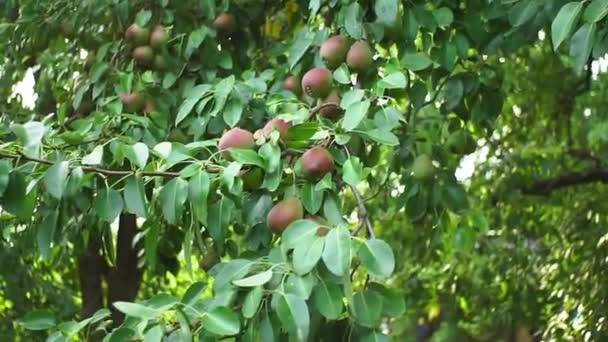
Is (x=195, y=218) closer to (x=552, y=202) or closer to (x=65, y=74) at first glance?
(x=65, y=74)

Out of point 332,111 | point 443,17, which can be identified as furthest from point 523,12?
point 332,111

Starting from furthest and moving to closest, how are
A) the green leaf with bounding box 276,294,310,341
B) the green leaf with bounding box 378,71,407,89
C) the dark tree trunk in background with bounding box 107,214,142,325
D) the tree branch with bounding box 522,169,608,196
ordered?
1. the tree branch with bounding box 522,169,608,196
2. the dark tree trunk in background with bounding box 107,214,142,325
3. the green leaf with bounding box 378,71,407,89
4. the green leaf with bounding box 276,294,310,341

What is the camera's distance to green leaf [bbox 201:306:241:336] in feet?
3.85

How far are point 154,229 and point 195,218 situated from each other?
0.12m

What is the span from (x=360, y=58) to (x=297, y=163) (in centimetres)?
30

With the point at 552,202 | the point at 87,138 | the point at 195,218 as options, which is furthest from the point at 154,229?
the point at 552,202

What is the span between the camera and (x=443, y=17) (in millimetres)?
1770

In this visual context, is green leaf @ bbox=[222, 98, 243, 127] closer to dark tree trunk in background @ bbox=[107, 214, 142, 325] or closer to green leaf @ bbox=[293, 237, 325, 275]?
green leaf @ bbox=[293, 237, 325, 275]

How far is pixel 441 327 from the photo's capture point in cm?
431

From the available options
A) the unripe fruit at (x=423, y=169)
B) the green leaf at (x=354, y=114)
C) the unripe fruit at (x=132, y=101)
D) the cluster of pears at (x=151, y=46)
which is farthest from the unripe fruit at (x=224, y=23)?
the green leaf at (x=354, y=114)

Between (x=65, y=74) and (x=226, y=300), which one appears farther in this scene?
(x=65, y=74)

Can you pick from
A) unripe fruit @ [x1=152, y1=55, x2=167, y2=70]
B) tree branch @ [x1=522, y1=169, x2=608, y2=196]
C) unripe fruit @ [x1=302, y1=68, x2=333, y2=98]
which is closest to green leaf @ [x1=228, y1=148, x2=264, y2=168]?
unripe fruit @ [x1=302, y1=68, x2=333, y2=98]

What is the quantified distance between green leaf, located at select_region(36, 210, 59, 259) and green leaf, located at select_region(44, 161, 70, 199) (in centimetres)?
16

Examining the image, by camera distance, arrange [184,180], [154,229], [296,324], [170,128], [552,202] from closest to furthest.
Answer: [296,324]
[184,180]
[154,229]
[170,128]
[552,202]
